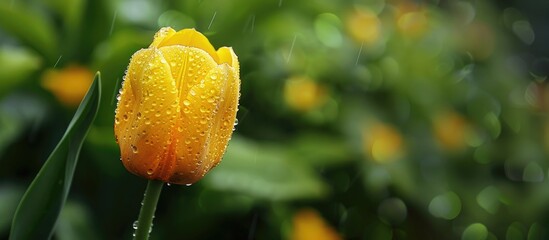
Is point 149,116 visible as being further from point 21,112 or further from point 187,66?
point 21,112

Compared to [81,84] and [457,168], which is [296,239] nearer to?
[81,84]

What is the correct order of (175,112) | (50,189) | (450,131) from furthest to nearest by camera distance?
1. (450,131)
2. (50,189)
3. (175,112)

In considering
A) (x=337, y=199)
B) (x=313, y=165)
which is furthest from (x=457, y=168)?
(x=313, y=165)

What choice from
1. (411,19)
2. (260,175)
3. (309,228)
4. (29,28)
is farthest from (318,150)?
(411,19)

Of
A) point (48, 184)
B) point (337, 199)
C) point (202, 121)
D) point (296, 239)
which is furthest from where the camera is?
point (337, 199)

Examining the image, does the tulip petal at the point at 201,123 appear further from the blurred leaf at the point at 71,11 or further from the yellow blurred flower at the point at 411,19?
the yellow blurred flower at the point at 411,19

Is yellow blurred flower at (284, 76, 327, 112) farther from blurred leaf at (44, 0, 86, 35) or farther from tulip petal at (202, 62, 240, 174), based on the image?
tulip petal at (202, 62, 240, 174)

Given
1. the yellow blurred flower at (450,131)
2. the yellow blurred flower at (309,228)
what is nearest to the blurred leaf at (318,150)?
A: the yellow blurred flower at (309,228)
